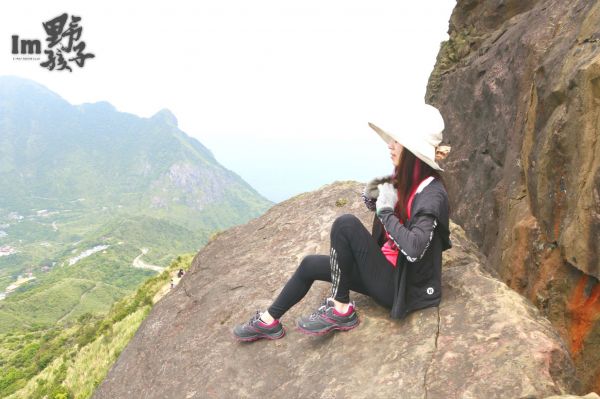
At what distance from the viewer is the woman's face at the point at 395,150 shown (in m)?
5.58

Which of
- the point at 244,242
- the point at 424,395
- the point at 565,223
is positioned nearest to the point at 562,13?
the point at 565,223

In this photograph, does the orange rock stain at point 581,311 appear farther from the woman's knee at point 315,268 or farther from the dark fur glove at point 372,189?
the woman's knee at point 315,268

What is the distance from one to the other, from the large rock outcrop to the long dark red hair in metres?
1.72

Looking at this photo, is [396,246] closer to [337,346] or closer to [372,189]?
[372,189]

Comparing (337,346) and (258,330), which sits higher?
(337,346)

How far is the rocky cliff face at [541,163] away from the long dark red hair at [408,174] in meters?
5.21

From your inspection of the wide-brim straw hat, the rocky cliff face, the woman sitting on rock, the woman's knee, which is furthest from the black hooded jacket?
the rocky cliff face

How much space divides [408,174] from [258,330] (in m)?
3.54

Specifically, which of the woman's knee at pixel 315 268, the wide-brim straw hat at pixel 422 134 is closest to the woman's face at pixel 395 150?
the wide-brim straw hat at pixel 422 134

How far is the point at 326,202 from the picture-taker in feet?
37.3

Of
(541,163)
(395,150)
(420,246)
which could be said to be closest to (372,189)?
(395,150)

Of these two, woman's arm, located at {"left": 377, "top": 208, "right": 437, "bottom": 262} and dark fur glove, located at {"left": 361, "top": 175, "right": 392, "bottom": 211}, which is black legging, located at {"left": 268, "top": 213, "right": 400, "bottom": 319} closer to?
dark fur glove, located at {"left": 361, "top": 175, "right": 392, "bottom": 211}

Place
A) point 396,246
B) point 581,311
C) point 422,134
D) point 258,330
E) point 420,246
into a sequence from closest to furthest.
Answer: point 420,246, point 422,134, point 396,246, point 258,330, point 581,311

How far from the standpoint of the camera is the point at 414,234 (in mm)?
5250
